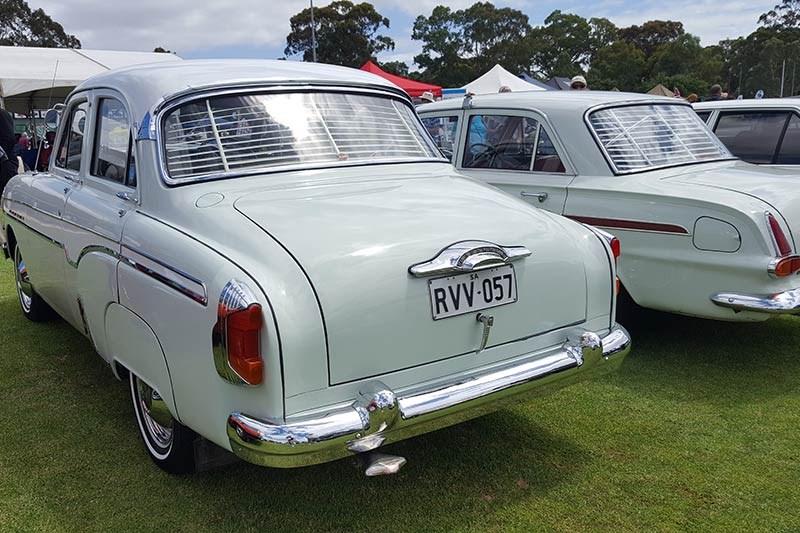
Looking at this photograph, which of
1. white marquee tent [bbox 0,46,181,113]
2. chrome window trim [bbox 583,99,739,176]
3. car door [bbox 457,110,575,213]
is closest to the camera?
chrome window trim [bbox 583,99,739,176]

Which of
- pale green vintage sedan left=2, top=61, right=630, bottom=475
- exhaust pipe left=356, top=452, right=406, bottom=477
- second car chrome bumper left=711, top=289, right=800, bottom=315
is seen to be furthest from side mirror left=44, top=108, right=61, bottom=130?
second car chrome bumper left=711, top=289, right=800, bottom=315

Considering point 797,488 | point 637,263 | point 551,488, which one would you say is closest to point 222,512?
point 551,488

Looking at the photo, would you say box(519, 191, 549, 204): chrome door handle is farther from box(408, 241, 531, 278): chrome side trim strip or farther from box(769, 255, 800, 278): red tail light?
box(408, 241, 531, 278): chrome side trim strip

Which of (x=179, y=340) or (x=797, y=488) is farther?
(x=797, y=488)

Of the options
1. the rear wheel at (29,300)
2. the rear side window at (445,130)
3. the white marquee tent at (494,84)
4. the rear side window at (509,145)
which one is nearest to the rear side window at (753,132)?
the rear side window at (509,145)

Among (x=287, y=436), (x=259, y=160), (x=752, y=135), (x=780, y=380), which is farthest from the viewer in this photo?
(x=752, y=135)

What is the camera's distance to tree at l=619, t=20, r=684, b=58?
71.1 m

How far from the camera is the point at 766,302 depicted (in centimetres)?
369

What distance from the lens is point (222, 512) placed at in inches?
104

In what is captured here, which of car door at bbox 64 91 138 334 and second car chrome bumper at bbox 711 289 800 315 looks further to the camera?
second car chrome bumper at bbox 711 289 800 315

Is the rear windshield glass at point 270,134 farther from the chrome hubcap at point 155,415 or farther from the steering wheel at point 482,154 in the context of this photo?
the steering wheel at point 482,154

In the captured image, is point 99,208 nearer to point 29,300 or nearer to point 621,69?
point 29,300

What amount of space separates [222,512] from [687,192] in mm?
3186

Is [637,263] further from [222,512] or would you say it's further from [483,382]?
[222,512]
